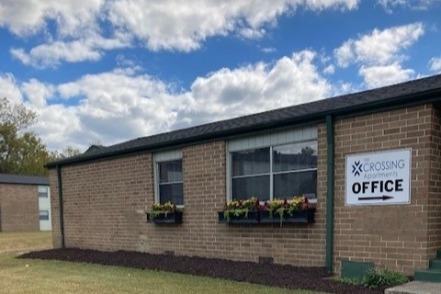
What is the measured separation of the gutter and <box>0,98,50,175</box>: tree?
128ft

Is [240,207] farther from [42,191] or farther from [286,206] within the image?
[42,191]

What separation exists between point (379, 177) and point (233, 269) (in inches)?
115

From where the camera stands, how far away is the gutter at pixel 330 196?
6.79 meters

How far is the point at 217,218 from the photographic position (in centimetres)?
859

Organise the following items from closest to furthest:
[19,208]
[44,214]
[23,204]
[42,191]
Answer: [19,208] → [23,204] → [42,191] → [44,214]

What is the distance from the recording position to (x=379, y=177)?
6344 mm

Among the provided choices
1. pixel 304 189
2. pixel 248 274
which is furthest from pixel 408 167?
Result: pixel 248 274

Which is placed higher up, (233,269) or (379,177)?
(379,177)

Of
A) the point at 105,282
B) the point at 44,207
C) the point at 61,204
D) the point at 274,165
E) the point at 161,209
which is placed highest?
the point at 274,165

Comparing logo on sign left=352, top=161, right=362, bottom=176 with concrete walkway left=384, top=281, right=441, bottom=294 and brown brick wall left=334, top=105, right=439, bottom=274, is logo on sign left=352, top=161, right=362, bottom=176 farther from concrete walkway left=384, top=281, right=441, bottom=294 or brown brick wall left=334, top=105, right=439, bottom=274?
concrete walkway left=384, top=281, right=441, bottom=294

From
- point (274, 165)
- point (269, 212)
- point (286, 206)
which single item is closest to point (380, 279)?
point (286, 206)

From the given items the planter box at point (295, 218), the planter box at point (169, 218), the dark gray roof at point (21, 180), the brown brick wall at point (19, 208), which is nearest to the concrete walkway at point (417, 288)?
the planter box at point (295, 218)

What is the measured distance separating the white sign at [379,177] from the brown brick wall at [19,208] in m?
29.0

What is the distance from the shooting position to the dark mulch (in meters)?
6.05
